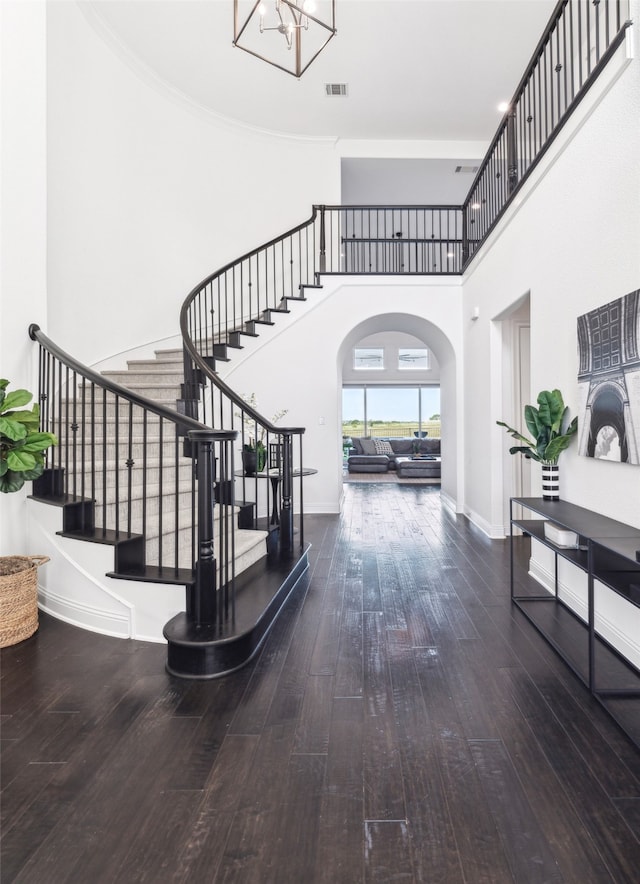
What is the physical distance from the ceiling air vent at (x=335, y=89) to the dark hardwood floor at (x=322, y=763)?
6.79 meters

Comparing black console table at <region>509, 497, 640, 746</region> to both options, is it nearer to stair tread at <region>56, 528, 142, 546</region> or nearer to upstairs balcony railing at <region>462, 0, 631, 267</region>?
stair tread at <region>56, 528, 142, 546</region>

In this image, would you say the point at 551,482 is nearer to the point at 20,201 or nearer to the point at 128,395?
the point at 128,395

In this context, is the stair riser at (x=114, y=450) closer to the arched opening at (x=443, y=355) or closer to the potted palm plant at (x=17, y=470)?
the potted palm plant at (x=17, y=470)

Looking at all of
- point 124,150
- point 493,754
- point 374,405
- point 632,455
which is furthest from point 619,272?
point 374,405

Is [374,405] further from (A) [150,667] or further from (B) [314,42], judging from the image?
(A) [150,667]

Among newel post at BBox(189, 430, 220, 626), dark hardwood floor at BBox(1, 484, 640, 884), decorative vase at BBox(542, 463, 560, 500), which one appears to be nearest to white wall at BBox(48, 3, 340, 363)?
newel post at BBox(189, 430, 220, 626)

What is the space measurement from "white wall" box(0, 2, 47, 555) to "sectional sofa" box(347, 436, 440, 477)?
29.6 ft

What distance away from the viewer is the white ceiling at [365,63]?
505 centimetres

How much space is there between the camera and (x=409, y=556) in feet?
14.0

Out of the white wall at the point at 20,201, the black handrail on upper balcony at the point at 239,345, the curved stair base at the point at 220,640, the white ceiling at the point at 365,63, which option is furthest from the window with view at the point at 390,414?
the curved stair base at the point at 220,640

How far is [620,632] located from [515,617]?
596 millimetres

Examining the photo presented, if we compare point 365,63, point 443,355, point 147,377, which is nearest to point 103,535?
point 147,377

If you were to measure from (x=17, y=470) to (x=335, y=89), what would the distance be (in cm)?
654

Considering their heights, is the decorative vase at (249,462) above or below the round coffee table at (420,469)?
above
